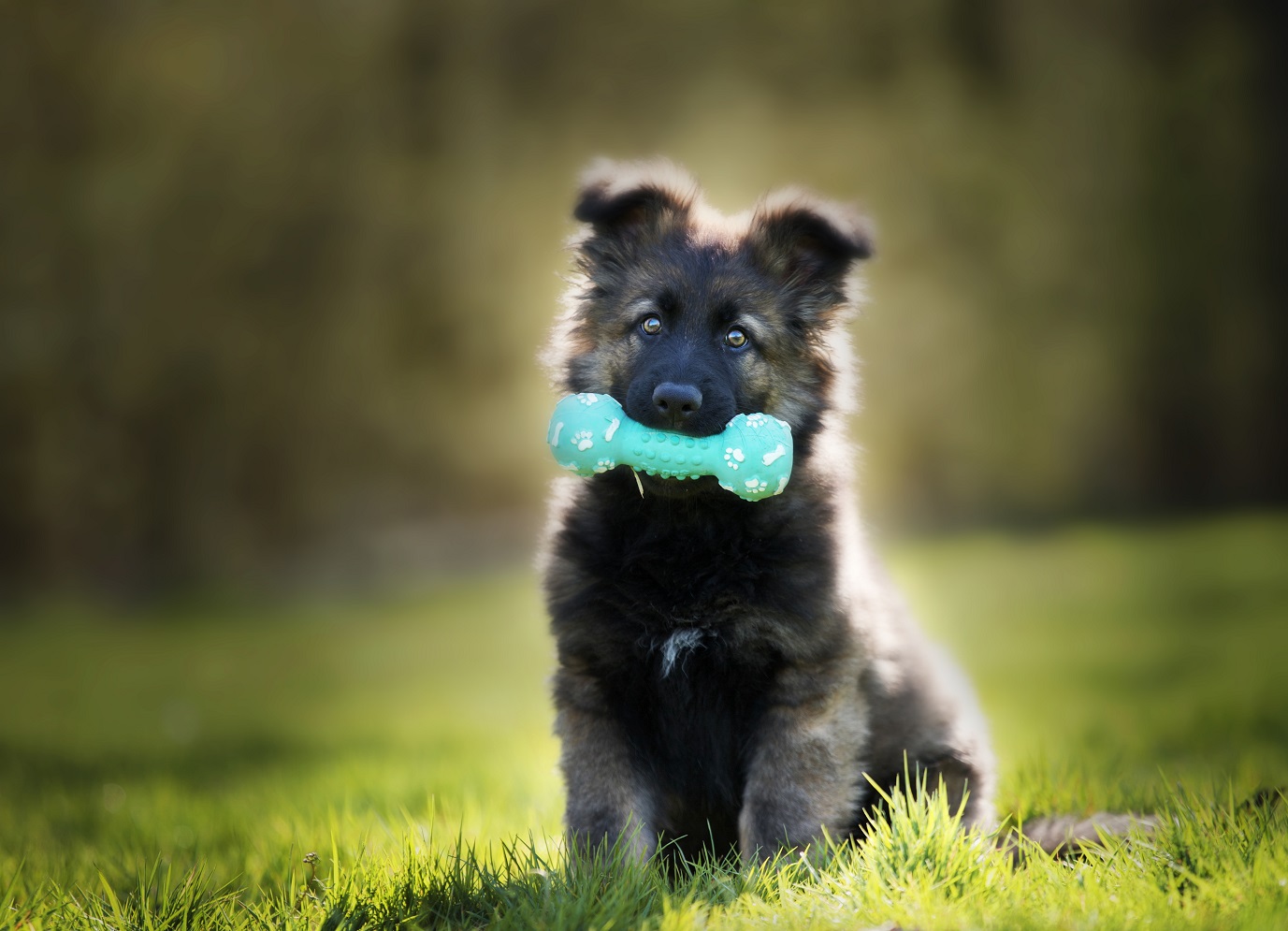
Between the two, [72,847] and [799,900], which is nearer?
[799,900]

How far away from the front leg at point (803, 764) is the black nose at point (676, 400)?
2.77 feet

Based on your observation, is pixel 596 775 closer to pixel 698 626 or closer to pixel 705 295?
pixel 698 626

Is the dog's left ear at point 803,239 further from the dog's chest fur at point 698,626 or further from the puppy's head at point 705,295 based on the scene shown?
the dog's chest fur at point 698,626

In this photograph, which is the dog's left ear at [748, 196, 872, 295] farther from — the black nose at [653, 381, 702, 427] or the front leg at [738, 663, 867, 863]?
the front leg at [738, 663, 867, 863]

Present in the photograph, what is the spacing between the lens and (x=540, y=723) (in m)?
7.77

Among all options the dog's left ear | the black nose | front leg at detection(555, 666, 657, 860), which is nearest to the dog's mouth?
the black nose

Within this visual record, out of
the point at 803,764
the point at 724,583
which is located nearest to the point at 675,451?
the point at 724,583

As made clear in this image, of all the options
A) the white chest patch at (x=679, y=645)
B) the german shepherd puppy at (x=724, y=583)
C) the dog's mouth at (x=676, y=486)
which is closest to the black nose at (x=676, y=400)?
the german shepherd puppy at (x=724, y=583)

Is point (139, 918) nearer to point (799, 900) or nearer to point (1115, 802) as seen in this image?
point (799, 900)

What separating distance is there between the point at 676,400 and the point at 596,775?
1.17 metres

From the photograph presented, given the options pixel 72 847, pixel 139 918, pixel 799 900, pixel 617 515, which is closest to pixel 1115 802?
pixel 799 900

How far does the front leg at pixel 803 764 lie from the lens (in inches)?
134

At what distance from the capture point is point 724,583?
356 cm

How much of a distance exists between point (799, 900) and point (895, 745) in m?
1.00
